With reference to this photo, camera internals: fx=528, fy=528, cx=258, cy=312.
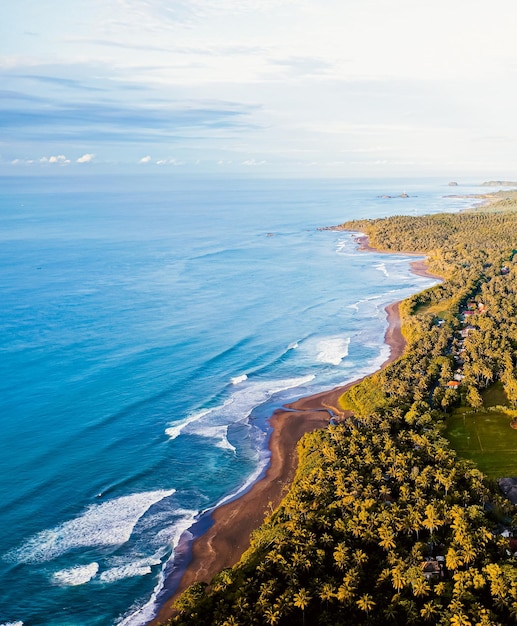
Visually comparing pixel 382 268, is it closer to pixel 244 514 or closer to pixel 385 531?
pixel 244 514

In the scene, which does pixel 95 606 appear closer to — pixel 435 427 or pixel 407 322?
pixel 435 427

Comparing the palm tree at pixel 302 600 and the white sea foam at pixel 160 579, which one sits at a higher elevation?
the palm tree at pixel 302 600

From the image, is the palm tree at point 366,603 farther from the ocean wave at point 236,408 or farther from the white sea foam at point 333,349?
the white sea foam at point 333,349

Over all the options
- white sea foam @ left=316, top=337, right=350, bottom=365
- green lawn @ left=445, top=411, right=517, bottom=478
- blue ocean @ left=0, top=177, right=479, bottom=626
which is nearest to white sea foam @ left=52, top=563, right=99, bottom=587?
blue ocean @ left=0, top=177, right=479, bottom=626

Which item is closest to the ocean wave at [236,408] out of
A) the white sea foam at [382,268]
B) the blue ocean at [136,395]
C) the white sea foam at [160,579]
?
the blue ocean at [136,395]

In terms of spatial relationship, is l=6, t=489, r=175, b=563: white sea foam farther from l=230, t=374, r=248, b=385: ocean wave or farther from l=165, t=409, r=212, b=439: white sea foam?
l=230, t=374, r=248, b=385: ocean wave
